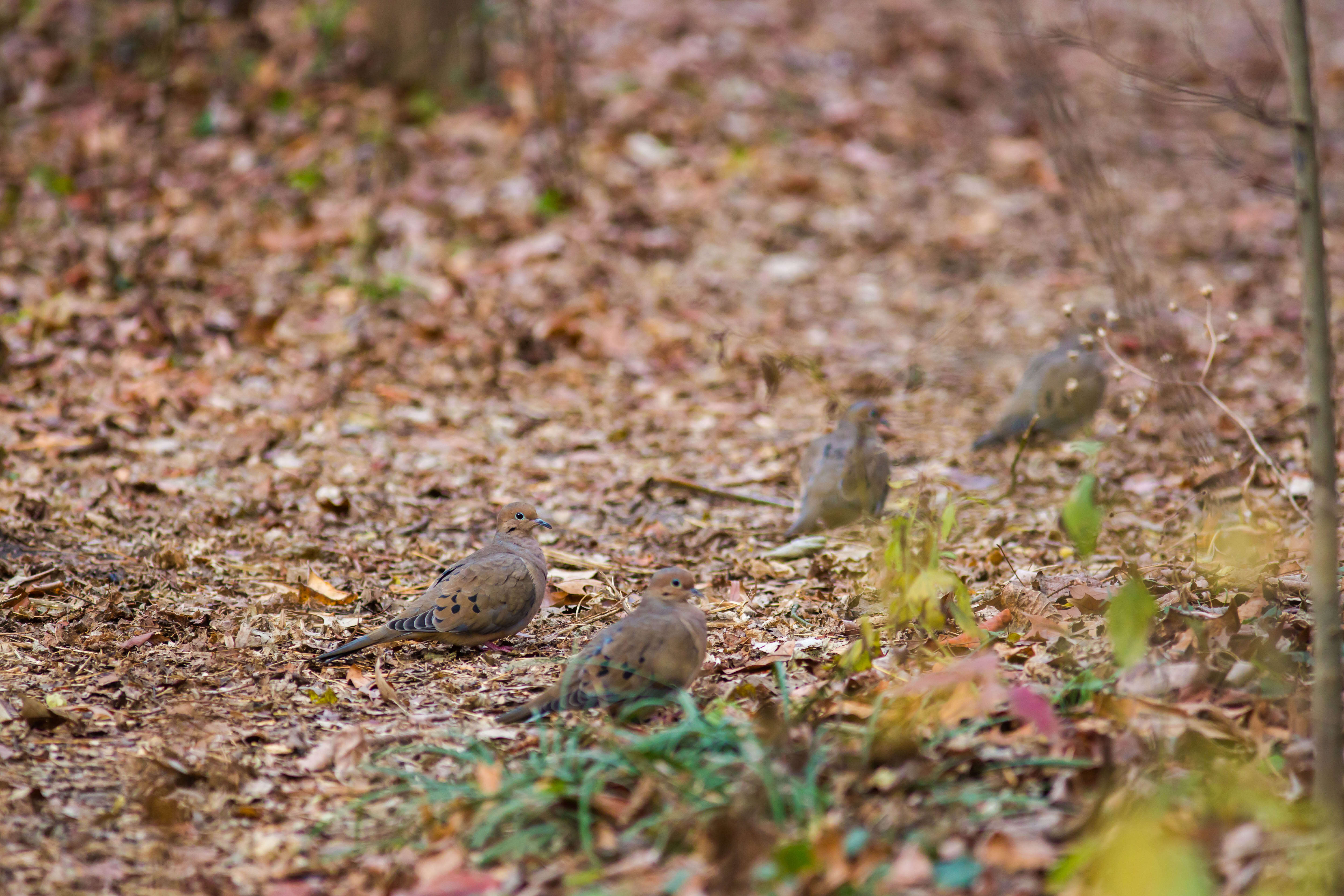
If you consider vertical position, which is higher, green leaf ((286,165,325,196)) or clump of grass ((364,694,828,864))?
green leaf ((286,165,325,196))

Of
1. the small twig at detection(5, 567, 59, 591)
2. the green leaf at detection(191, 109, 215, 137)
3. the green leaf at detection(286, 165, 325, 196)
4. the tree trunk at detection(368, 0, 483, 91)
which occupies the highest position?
the tree trunk at detection(368, 0, 483, 91)

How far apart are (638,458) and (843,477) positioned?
5.18 feet

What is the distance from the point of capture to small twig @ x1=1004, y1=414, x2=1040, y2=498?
186 inches

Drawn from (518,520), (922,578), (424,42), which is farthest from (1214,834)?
(424,42)

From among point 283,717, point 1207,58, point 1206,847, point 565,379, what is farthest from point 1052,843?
point 1207,58

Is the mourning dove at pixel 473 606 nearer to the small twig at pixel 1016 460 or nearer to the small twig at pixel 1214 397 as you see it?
the small twig at pixel 1016 460

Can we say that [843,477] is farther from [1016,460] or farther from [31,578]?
[31,578]

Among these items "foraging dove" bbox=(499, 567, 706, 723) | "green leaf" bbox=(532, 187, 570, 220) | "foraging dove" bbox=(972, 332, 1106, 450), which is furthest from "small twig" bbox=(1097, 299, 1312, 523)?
"green leaf" bbox=(532, 187, 570, 220)

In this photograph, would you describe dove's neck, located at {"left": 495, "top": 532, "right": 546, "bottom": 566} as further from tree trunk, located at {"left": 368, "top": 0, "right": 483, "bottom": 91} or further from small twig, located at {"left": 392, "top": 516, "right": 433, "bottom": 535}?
tree trunk, located at {"left": 368, "top": 0, "right": 483, "bottom": 91}

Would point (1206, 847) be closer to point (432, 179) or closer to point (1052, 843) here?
point (1052, 843)

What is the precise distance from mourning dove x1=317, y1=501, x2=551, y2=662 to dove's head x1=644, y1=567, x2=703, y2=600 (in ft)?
2.17

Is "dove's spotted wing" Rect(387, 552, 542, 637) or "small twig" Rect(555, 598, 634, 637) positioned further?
"small twig" Rect(555, 598, 634, 637)

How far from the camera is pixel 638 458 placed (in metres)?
6.49

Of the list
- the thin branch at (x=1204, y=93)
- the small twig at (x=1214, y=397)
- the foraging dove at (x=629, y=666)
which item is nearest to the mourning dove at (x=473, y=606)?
the foraging dove at (x=629, y=666)
